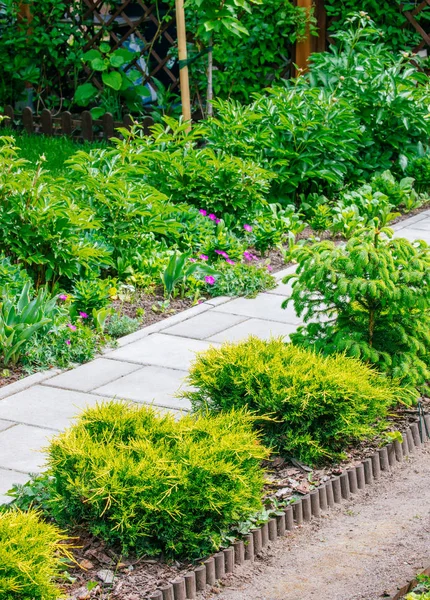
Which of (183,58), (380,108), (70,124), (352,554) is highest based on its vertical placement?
(183,58)

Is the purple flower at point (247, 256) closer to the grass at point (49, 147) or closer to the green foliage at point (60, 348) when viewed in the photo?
the green foliage at point (60, 348)

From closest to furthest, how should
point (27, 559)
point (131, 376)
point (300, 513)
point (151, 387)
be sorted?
point (27, 559)
point (300, 513)
point (151, 387)
point (131, 376)

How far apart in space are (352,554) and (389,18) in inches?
338

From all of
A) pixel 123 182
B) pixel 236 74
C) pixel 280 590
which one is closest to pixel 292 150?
pixel 123 182

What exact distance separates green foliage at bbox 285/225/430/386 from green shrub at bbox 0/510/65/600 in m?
1.80

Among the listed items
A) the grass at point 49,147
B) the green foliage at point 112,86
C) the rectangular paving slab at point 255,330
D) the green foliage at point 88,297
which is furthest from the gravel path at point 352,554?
the green foliage at point 112,86

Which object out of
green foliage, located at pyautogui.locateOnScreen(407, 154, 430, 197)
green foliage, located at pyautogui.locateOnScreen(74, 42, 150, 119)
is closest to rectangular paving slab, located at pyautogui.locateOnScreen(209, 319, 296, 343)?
green foliage, located at pyautogui.locateOnScreen(407, 154, 430, 197)

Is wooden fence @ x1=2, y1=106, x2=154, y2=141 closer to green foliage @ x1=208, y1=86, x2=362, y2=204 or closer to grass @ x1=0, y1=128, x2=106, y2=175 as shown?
grass @ x1=0, y1=128, x2=106, y2=175

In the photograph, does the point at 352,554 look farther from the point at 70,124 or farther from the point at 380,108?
the point at 70,124

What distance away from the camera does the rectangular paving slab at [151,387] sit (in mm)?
4730

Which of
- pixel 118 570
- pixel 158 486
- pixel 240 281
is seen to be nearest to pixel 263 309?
pixel 240 281

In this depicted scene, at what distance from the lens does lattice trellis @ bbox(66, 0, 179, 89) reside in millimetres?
11930

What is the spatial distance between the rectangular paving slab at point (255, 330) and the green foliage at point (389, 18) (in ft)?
19.2

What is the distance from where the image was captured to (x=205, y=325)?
19.6ft
